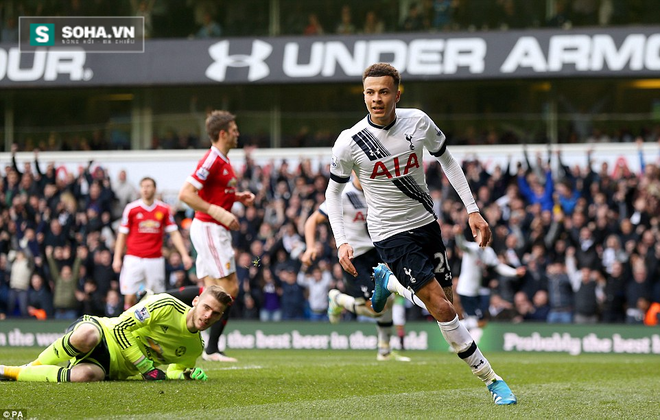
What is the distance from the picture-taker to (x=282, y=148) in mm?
25781

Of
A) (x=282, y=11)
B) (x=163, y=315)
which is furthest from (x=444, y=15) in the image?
(x=163, y=315)

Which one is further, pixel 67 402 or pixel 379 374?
pixel 379 374

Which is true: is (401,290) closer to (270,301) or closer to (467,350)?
(467,350)

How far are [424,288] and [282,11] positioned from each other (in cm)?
1980

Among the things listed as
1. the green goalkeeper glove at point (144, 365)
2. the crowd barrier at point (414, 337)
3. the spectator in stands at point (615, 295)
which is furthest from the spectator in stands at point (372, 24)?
the green goalkeeper glove at point (144, 365)

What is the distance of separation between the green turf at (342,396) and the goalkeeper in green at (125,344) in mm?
249

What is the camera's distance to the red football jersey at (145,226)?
14.9m

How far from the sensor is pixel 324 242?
19.8 metres

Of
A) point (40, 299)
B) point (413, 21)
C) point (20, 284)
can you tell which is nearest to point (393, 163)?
point (40, 299)

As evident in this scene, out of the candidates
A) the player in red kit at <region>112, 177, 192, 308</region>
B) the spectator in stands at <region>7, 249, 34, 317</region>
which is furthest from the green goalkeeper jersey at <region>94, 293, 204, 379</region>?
the spectator in stands at <region>7, 249, 34, 317</region>

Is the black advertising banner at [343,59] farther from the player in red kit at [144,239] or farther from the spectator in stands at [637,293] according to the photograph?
the player in red kit at [144,239]

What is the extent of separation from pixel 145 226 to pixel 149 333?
7128mm

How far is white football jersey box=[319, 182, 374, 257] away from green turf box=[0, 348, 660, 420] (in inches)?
70.1

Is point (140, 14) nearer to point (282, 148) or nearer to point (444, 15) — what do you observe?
point (282, 148)
